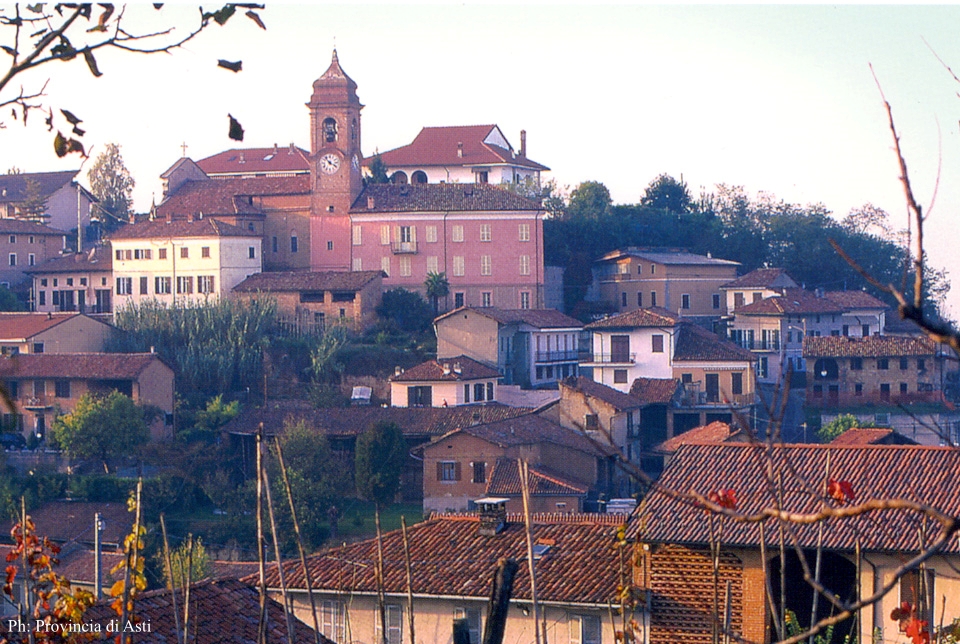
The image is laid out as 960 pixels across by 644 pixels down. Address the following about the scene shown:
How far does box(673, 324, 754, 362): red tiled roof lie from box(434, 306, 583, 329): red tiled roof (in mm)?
4931

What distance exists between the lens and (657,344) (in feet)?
142

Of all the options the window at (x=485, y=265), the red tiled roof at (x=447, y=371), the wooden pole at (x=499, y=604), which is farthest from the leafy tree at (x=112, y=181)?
the wooden pole at (x=499, y=604)

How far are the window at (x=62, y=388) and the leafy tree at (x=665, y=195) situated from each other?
31280 millimetres

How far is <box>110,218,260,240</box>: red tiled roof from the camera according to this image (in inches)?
1962

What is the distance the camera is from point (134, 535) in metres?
5.38

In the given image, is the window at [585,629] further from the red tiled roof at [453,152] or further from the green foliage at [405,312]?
the red tiled roof at [453,152]

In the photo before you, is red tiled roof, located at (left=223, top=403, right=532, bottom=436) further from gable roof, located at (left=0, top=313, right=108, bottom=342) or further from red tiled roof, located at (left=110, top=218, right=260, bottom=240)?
red tiled roof, located at (left=110, top=218, right=260, bottom=240)

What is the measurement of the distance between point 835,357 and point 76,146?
43.2m

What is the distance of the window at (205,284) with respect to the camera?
164 ft

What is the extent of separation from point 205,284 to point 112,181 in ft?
67.9

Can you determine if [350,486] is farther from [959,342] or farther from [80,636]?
[959,342]

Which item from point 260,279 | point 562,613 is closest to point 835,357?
point 260,279

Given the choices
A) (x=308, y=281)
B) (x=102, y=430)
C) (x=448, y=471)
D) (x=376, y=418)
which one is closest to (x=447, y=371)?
(x=376, y=418)

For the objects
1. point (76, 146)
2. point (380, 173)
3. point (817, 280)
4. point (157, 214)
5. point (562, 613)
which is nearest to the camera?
point (76, 146)
